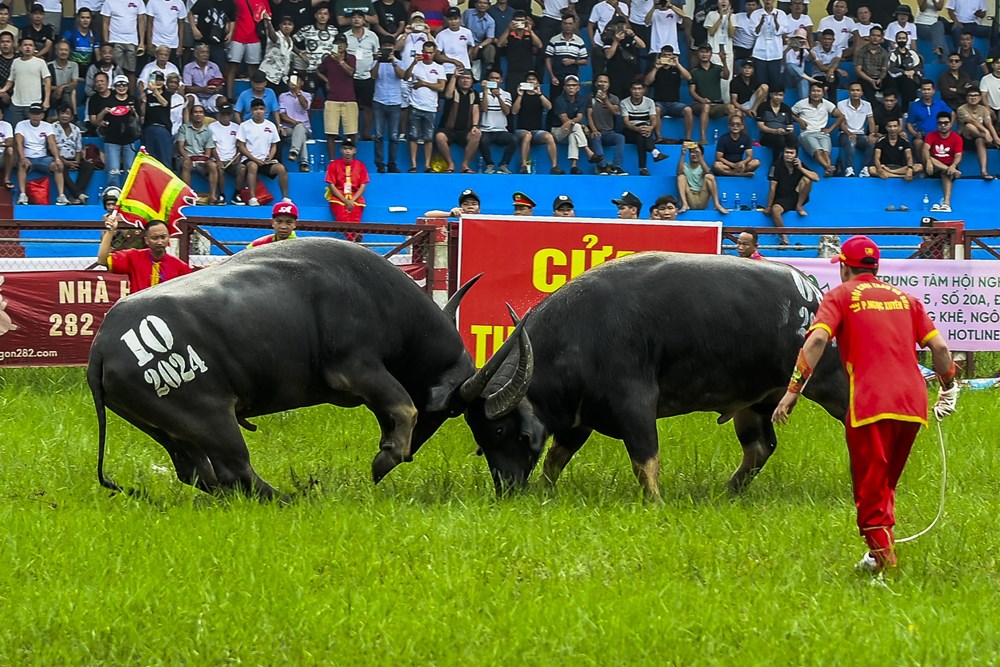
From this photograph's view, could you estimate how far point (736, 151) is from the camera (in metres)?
22.2

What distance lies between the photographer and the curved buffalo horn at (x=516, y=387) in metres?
8.47

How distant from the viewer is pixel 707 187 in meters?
21.6

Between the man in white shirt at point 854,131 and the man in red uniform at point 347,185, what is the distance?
26.7 ft

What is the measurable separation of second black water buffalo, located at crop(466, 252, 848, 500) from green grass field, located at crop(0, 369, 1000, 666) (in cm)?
41

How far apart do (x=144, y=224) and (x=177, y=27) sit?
932 cm

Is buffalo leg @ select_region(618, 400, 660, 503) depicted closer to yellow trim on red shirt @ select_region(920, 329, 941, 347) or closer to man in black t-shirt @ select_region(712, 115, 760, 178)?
yellow trim on red shirt @ select_region(920, 329, 941, 347)

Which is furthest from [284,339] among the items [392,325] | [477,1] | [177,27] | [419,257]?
[477,1]

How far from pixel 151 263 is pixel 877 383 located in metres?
6.09

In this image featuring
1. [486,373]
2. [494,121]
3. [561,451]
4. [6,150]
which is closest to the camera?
[486,373]

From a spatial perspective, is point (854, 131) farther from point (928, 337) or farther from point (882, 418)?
point (882, 418)

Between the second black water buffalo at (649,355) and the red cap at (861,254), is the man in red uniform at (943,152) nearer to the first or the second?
the second black water buffalo at (649,355)

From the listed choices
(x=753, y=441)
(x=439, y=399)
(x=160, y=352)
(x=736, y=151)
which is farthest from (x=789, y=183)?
(x=160, y=352)

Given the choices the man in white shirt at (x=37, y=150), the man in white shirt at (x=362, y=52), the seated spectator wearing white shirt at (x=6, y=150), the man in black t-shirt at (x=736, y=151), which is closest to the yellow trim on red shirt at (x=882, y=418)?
the man in white shirt at (x=37, y=150)

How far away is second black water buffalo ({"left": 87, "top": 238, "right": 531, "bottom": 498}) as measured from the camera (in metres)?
7.73
